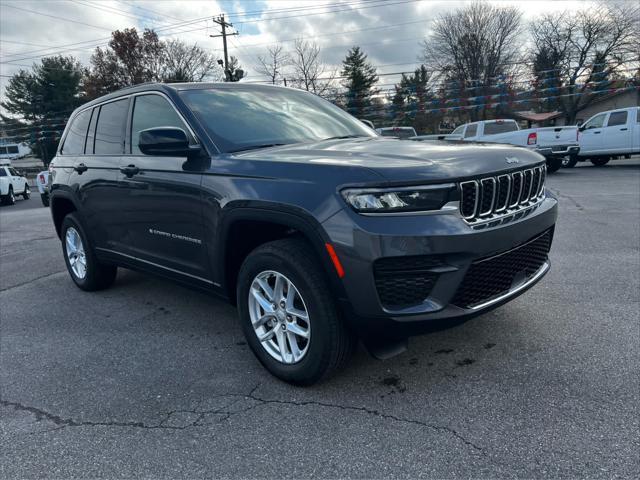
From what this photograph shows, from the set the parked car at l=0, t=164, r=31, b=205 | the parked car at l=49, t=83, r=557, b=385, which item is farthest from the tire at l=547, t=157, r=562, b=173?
the parked car at l=0, t=164, r=31, b=205

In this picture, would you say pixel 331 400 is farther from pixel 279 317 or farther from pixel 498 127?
pixel 498 127

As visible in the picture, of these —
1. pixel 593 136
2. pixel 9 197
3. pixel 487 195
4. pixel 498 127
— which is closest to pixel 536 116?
pixel 593 136

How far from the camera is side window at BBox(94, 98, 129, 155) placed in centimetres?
407

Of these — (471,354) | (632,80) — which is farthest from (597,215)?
(632,80)

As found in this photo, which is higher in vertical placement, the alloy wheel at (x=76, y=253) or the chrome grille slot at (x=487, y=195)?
the chrome grille slot at (x=487, y=195)

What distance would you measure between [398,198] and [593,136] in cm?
1815

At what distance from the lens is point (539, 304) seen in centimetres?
387

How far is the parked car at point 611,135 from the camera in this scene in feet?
53.6

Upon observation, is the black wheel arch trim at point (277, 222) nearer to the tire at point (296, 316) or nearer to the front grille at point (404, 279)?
the tire at point (296, 316)

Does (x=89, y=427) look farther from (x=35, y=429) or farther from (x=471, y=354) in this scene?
(x=471, y=354)

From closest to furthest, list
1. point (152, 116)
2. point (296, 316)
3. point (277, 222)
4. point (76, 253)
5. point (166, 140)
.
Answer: point (277, 222) < point (296, 316) < point (166, 140) < point (152, 116) < point (76, 253)

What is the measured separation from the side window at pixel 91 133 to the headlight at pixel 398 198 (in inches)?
126

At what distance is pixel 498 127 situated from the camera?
57.4 feet

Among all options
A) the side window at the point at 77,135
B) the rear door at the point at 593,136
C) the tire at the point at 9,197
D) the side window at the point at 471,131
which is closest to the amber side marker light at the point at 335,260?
the side window at the point at 77,135
